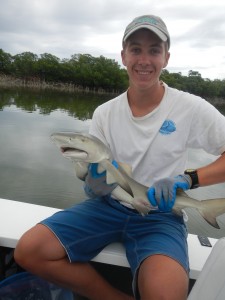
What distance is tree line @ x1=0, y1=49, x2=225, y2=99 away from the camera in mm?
81000

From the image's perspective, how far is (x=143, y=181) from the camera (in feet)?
8.92

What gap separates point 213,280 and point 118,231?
1.18m

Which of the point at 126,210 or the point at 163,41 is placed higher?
the point at 163,41

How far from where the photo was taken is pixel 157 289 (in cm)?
193

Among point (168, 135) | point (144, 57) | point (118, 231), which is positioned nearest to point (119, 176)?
point (118, 231)

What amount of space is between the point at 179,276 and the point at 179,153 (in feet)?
3.57

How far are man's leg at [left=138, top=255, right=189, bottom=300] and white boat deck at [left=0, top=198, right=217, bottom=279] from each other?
33 centimetres

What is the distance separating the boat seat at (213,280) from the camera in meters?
1.40

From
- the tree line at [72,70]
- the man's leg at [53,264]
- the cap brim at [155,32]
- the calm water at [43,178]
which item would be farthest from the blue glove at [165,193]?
the tree line at [72,70]

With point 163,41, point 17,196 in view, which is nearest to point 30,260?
point 163,41

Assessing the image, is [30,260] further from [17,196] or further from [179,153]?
[17,196]

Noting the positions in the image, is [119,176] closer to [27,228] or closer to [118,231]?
[118,231]

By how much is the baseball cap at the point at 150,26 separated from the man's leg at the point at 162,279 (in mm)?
1837

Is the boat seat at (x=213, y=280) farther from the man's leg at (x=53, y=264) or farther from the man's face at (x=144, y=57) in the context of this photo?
the man's face at (x=144, y=57)
